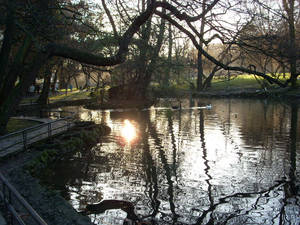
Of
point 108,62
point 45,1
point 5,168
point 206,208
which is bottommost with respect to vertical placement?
point 206,208

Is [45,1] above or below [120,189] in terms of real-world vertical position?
above

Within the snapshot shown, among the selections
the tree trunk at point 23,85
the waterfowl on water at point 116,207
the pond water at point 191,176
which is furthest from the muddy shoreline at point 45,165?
the tree trunk at point 23,85

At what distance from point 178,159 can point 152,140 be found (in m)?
5.03

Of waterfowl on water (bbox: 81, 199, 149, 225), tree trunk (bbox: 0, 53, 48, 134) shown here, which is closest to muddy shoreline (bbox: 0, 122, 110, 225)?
waterfowl on water (bbox: 81, 199, 149, 225)

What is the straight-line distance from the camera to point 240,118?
30.5m

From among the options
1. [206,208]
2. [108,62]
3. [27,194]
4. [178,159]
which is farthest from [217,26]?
[178,159]

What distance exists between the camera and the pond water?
982 cm

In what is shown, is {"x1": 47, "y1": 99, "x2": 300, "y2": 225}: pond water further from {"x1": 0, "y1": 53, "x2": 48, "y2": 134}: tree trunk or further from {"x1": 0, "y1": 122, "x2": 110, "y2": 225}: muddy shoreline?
{"x1": 0, "y1": 53, "x2": 48, "y2": 134}: tree trunk

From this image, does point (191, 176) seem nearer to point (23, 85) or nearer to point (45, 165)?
point (45, 165)

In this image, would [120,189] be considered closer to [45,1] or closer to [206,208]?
[206,208]

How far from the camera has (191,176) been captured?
43.7 feet

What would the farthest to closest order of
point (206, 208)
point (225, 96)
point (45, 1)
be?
point (225, 96) < point (45, 1) < point (206, 208)

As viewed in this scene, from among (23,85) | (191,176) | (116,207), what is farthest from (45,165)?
(191,176)

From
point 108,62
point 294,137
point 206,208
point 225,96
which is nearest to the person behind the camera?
point 206,208
